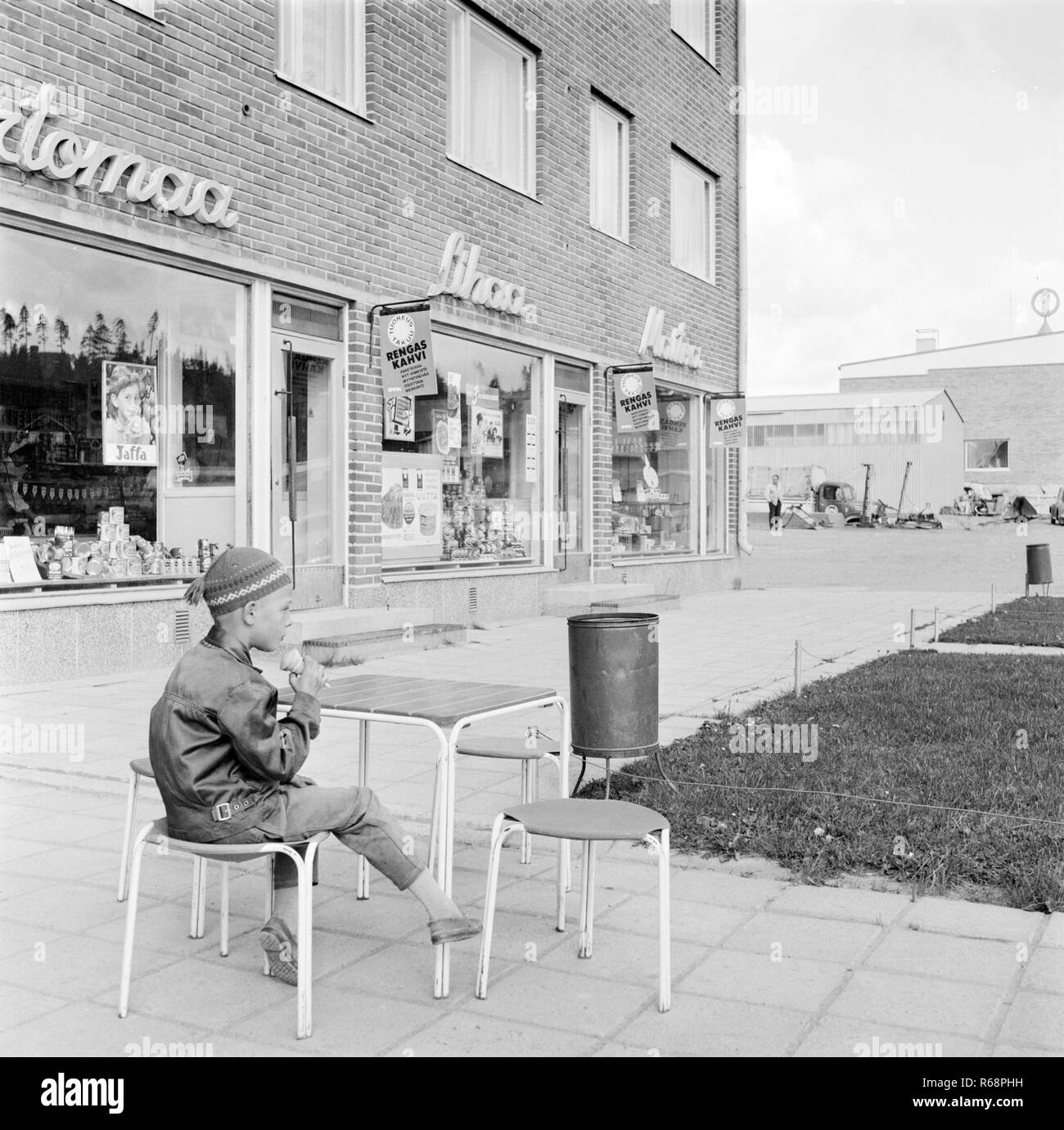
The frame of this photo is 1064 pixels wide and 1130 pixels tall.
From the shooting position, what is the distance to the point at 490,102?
1575 centimetres

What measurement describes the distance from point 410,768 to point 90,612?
410 centimetres

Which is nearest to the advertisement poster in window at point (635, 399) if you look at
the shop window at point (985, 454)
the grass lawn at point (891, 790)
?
the grass lawn at point (891, 790)

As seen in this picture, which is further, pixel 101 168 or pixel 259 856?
pixel 101 168

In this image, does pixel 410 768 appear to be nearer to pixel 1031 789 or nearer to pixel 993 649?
pixel 1031 789

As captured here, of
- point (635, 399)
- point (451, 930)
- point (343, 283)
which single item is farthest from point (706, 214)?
point (451, 930)

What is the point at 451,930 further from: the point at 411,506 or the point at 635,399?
the point at 635,399

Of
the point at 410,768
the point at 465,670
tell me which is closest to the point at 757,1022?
the point at 410,768

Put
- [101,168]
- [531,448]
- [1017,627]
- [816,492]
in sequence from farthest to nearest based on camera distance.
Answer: [816,492]
[531,448]
[1017,627]
[101,168]

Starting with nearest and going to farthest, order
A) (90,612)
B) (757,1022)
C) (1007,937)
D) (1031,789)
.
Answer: (757,1022), (1007,937), (1031,789), (90,612)

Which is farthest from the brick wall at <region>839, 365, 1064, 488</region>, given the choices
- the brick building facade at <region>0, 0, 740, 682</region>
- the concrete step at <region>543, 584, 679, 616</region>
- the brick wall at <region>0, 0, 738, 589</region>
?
the concrete step at <region>543, 584, 679, 616</region>

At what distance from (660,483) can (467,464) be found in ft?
19.8

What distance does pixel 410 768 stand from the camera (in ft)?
24.6
